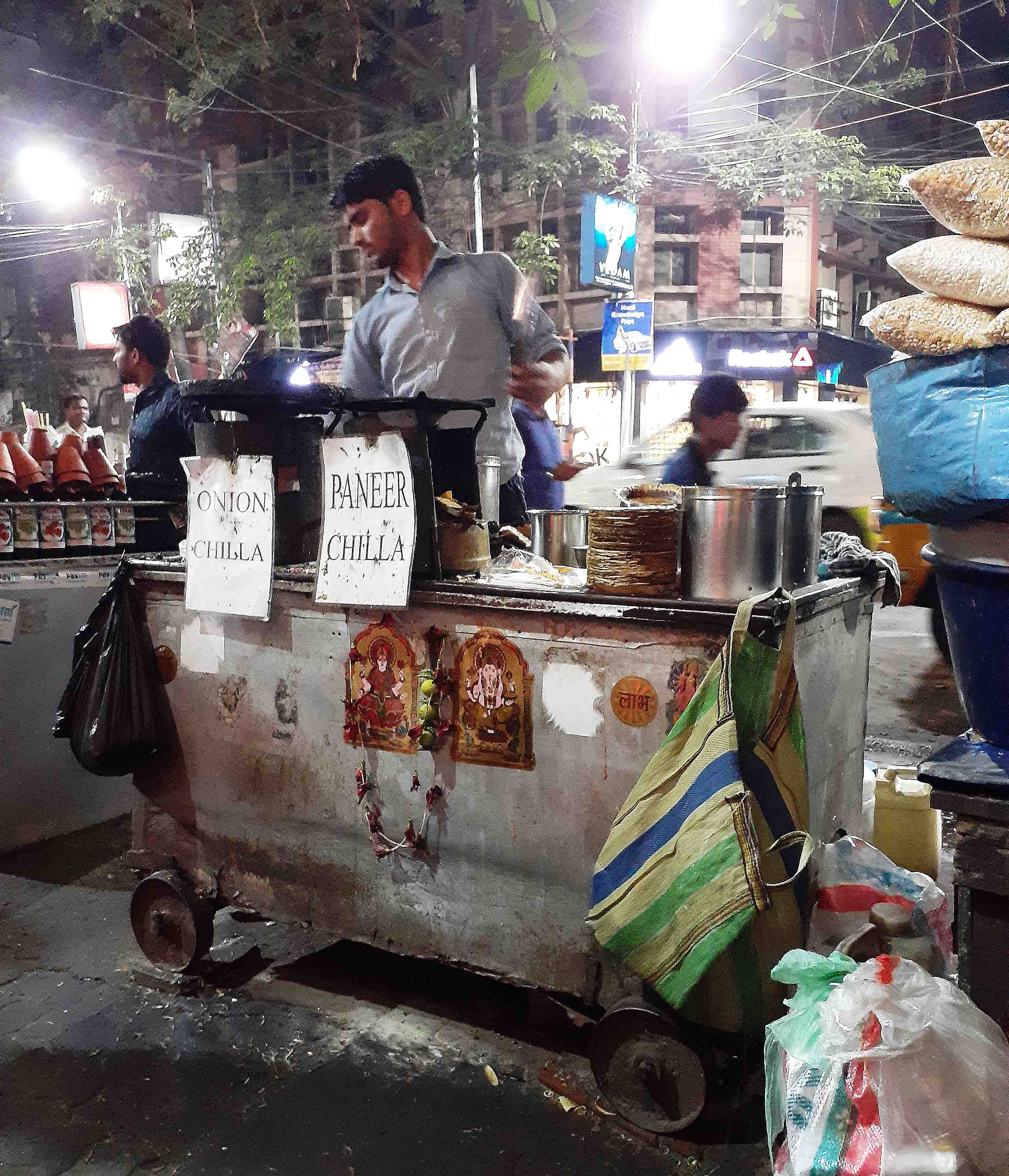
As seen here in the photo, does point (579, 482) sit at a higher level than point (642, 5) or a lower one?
lower

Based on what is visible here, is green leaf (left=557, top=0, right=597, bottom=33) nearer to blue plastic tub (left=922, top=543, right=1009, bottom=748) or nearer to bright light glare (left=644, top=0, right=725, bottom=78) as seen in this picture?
blue plastic tub (left=922, top=543, right=1009, bottom=748)

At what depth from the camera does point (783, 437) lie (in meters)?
8.95

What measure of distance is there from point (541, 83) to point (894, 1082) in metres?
2.95

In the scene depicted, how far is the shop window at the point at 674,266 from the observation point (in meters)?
21.8

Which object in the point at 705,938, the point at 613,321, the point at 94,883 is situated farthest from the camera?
the point at 613,321

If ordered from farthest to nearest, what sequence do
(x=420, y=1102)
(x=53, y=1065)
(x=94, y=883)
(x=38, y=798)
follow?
(x=38, y=798)
(x=94, y=883)
(x=53, y=1065)
(x=420, y=1102)

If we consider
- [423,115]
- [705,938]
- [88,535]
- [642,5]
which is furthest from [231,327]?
[705,938]

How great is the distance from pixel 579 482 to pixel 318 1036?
8683 millimetres

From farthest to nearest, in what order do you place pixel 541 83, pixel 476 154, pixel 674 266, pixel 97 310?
pixel 674 266 → pixel 97 310 → pixel 476 154 → pixel 541 83

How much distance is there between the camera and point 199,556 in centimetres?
279

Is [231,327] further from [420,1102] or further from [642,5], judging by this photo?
[420,1102]

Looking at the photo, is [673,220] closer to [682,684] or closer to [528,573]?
[528,573]

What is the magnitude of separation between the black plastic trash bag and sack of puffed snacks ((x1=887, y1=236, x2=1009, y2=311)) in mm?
2413

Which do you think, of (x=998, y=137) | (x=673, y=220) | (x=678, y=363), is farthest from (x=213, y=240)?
(x=998, y=137)
